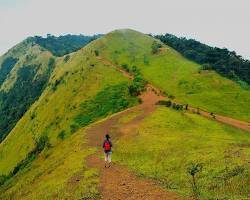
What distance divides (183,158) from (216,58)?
98.1 m

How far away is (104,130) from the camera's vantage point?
64.3 meters

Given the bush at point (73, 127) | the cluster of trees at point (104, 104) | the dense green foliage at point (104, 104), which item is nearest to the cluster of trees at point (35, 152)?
the bush at point (73, 127)

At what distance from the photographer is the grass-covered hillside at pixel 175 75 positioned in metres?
95.1

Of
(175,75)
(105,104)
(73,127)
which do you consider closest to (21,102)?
(175,75)

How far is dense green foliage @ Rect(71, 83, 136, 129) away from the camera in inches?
3777

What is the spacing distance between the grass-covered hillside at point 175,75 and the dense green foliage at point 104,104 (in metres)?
11.1

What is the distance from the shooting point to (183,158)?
40281mm

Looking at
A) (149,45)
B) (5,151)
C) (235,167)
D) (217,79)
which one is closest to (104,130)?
(235,167)

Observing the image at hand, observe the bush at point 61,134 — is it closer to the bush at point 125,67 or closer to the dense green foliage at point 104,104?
the dense green foliage at point 104,104

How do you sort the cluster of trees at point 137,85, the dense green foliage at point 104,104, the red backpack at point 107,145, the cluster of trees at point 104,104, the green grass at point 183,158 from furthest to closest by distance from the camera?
Result: the cluster of trees at point 137,85
the cluster of trees at point 104,104
the dense green foliage at point 104,104
the red backpack at point 107,145
the green grass at point 183,158

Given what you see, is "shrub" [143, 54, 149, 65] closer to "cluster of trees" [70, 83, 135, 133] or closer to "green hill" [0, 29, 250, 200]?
"green hill" [0, 29, 250, 200]

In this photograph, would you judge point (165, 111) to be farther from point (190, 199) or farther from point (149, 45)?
point (149, 45)

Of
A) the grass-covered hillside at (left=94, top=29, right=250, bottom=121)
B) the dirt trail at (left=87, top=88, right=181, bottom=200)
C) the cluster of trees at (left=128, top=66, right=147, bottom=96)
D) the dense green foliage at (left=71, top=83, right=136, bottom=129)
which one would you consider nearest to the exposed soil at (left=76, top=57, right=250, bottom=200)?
the dirt trail at (left=87, top=88, right=181, bottom=200)

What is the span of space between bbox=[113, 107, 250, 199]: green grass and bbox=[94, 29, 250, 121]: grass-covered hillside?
102 feet
